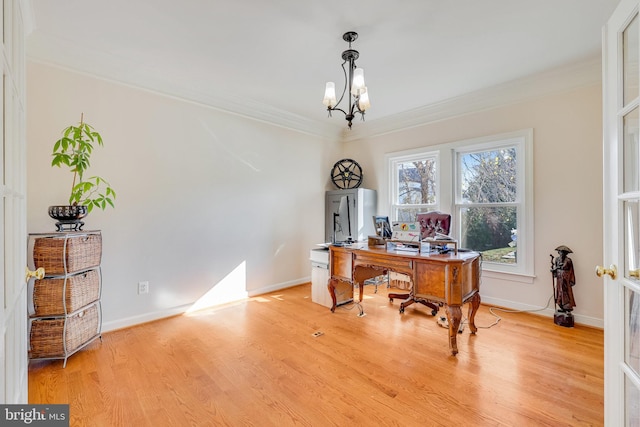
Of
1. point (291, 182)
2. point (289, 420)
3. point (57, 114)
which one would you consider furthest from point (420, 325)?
point (57, 114)

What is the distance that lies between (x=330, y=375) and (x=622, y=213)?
1.87 meters

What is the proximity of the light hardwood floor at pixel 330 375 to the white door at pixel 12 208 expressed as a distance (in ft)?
3.24

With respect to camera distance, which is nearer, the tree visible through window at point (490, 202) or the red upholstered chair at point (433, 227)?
the red upholstered chair at point (433, 227)

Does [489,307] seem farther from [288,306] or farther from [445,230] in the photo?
[288,306]

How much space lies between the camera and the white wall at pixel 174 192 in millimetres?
2543

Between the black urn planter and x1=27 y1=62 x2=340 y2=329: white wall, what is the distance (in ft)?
1.01

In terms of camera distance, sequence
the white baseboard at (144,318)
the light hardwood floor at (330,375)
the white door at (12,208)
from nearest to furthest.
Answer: the white door at (12,208), the light hardwood floor at (330,375), the white baseboard at (144,318)

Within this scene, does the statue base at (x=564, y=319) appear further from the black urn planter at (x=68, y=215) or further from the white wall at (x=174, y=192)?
the black urn planter at (x=68, y=215)

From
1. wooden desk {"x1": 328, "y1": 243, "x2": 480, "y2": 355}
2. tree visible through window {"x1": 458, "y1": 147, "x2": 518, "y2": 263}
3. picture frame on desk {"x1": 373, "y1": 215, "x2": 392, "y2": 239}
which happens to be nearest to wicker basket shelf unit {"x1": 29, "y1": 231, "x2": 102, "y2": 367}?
wooden desk {"x1": 328, "y1": 243, "x2": 480, "y2": 355}

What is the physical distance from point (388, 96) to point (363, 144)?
4.20 feet

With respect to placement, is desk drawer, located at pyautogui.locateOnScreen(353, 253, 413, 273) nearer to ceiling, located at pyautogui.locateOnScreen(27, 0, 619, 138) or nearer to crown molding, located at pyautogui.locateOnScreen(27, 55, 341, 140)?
ceiling, located at pyautogui.locateOnScreen(27, 0, 619, 138)

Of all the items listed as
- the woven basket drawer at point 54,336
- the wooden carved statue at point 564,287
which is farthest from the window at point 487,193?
the woven basket drawer at point 54,336

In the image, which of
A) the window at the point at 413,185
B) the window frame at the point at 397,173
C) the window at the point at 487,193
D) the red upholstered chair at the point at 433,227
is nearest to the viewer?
the red upholstered chair at the point at 433,227

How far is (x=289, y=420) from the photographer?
163cm
